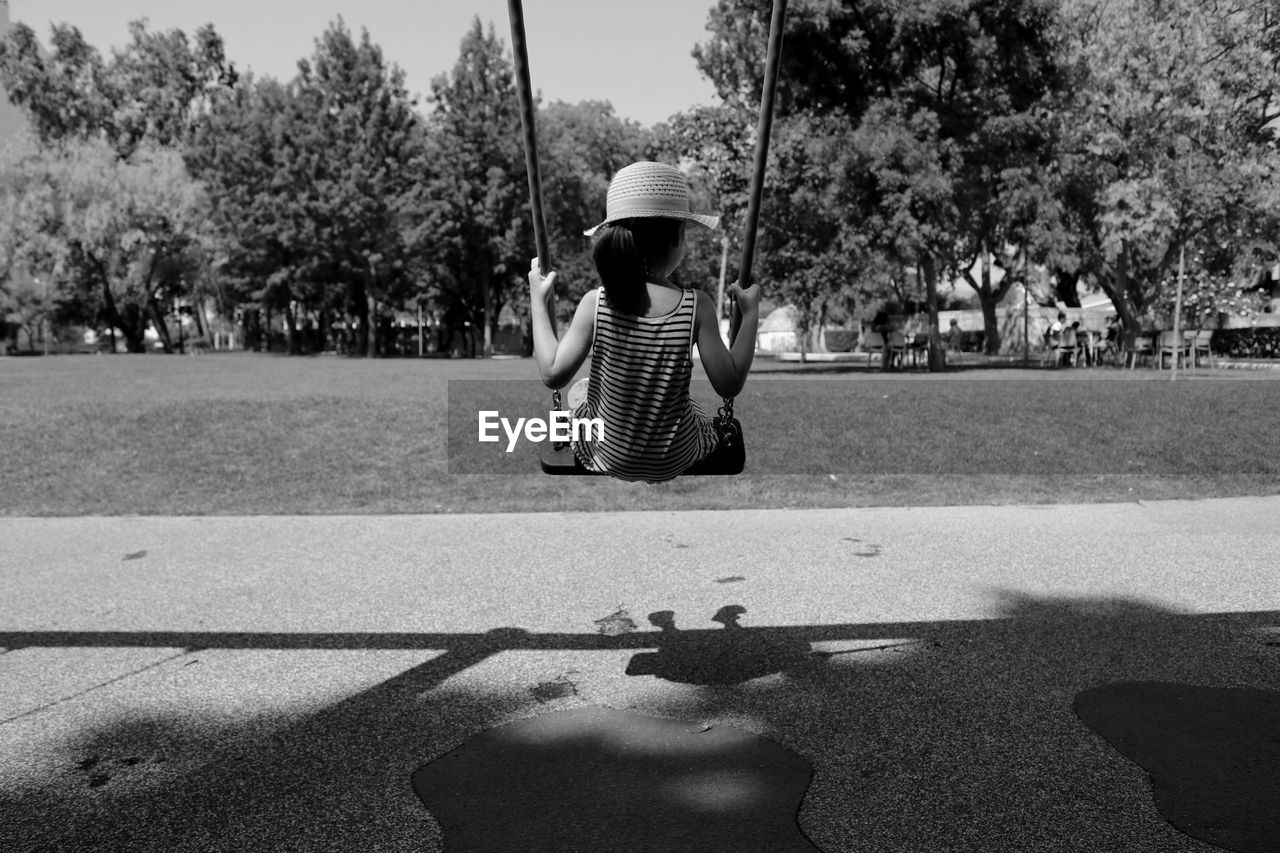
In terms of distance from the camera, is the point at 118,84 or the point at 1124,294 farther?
the point at 118,84

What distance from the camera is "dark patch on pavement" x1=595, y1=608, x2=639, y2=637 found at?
5781 millimetres

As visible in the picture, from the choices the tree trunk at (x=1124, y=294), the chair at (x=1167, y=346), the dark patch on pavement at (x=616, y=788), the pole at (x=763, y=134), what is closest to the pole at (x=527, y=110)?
the pole at (x=763, y=134)

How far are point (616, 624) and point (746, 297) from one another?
2.65 metres

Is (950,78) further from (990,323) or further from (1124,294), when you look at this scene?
(990,323)

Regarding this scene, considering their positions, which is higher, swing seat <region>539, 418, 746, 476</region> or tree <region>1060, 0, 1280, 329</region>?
tree <region>1060, 0, 1280, 329</region>

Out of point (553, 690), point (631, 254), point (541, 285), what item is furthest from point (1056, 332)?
point (631, 254)

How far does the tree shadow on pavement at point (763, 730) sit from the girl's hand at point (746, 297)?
181 centimetres

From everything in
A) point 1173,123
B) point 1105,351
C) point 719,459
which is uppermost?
point 1173,123

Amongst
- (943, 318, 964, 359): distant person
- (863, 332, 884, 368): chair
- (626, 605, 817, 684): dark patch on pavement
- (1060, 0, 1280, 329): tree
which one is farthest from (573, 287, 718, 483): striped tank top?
(943, 318, 964, 359): distant person

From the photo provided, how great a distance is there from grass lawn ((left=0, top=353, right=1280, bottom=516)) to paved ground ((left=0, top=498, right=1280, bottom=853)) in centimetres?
162

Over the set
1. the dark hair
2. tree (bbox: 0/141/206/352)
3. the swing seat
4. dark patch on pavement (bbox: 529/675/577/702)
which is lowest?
dark patch on pavement (bbox: 529/675/577/702)

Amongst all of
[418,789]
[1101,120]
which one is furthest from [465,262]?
[418,789]

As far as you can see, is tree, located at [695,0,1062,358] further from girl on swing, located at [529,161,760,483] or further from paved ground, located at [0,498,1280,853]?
→ girl on swing, located at [529,161,760,483]

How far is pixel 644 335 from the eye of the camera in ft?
11.9
